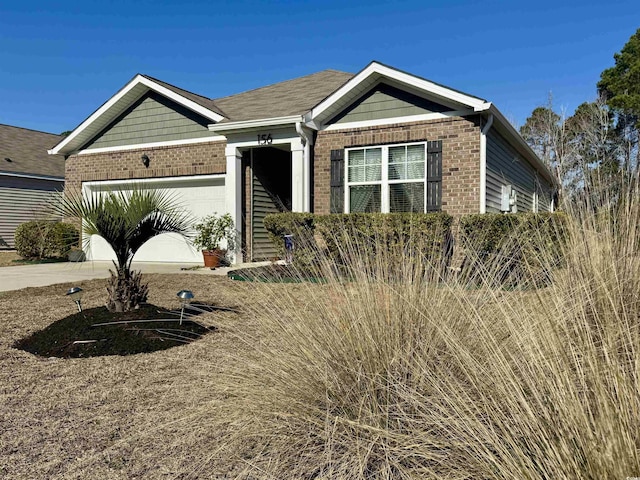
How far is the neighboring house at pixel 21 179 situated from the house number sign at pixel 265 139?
11092 mm

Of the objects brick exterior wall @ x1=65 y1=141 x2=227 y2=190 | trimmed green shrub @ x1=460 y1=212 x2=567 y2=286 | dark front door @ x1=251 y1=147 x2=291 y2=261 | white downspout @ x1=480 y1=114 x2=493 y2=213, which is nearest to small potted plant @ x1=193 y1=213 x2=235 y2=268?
dark front door @ x1=251 y1=147 x2=291 y2=261

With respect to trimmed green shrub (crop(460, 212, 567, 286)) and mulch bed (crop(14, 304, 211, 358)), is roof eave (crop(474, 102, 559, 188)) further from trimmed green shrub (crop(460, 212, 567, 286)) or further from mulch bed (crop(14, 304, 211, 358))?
mulch bed (crop(14, 304, 211, 358))

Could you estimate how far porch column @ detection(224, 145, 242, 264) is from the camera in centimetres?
1055

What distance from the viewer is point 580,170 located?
409 cm

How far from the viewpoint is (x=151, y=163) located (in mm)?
12188

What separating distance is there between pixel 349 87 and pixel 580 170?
19.7 feet

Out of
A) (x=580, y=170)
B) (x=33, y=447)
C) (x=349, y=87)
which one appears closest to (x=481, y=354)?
(x=33, y=447)

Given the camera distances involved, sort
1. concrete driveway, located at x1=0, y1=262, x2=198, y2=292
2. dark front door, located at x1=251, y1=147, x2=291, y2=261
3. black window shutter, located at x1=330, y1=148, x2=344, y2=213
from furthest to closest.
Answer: dark front door, located at x1=251, y1=147, x2=291, y2=261, black window shutter, located at x1=330, y1=148, x2=344, y2=213, concrete driveway, located at x1=0, y1=262, x2=198, y2=292

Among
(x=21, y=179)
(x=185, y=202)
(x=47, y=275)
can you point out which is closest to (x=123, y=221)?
(x=47, y=275)

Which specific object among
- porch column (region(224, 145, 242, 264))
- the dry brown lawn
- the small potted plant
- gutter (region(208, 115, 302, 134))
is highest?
gutter (region(208, 115, 302, 134))

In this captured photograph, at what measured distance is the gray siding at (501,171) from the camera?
30.0 ft

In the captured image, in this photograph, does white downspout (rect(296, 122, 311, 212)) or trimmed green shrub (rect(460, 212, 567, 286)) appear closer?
trimmed green shrub (rect(460, 212, 567, 286))

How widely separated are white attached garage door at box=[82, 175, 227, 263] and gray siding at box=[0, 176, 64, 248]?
25.2ft

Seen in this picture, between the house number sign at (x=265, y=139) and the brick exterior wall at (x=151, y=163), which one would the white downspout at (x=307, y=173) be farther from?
the brick exterior wall at (x=151, y=163)
